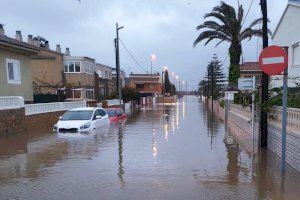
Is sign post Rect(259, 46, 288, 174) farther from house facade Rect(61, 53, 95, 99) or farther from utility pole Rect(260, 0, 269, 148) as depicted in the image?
house facade Rect(61, 53, 95, 99)

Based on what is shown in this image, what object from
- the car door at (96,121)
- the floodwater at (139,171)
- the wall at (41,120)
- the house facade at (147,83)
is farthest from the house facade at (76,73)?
the house facade at (147,83)

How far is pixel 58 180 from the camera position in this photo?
29.9 feet

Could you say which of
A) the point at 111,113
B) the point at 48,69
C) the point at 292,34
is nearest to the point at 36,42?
the point at 48,69

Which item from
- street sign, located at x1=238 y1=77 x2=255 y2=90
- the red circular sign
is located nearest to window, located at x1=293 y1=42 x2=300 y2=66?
street sign, located at x1=238 y1=77 x2=255 y2=90

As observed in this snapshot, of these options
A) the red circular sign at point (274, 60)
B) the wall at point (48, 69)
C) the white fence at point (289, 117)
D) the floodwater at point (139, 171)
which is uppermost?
the wall at point (48, 69)

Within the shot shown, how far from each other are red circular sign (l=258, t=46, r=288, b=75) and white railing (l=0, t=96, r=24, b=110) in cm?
1372

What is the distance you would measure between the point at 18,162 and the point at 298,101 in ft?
28.8

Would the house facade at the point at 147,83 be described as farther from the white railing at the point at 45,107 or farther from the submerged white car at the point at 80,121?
the submerged white car at the point at 80,121

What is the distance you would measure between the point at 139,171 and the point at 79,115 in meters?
11.2

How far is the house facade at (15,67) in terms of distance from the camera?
24047mm

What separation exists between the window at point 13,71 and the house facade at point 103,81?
28715mm

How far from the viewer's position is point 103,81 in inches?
2452

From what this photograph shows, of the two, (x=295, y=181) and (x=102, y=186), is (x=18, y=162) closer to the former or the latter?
(x=102, y=186)

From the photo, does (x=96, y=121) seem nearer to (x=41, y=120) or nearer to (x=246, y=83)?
(x=41, y=120)
